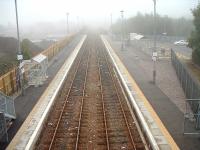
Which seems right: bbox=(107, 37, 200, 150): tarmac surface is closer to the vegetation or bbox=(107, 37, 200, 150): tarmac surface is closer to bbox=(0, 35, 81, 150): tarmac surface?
bbox=(0, 35, 81, 150): tarmac surface

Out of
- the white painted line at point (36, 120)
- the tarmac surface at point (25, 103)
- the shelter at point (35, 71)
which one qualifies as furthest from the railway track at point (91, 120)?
the shelter at point (35, 71)

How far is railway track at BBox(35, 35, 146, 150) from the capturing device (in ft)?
52.5

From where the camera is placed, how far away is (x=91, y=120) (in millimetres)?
19266

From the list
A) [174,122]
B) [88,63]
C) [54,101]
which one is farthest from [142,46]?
[174,122]

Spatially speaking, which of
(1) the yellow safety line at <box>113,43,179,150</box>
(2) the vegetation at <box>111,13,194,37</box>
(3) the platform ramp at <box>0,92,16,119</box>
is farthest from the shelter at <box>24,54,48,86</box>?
(2) the vegetation at <box>111,13,194,37</box>

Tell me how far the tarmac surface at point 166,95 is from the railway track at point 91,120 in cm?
160

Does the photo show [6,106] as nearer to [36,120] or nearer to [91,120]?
[36,120]

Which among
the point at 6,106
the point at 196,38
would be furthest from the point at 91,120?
the point at 196,38

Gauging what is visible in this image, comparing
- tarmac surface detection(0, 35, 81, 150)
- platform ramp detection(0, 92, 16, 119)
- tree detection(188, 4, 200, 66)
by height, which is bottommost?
tarmac surface detection(0, 35, 81, 150)

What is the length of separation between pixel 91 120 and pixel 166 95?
6918mm

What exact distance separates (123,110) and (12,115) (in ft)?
20.8

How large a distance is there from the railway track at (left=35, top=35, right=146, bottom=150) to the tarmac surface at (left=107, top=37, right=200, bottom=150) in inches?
62.9

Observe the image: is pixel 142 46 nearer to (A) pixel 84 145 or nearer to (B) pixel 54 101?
(B) pixel 54 101

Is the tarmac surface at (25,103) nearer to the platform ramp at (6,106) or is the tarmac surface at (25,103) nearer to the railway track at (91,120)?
the platform ramp at (6,106)
